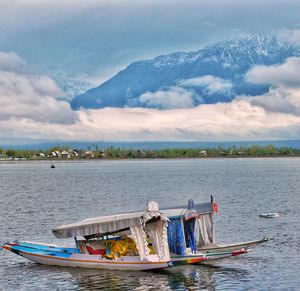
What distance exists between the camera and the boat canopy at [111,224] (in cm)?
3881

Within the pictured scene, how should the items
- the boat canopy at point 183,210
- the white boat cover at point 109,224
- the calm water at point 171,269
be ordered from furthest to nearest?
the boat canopy at point 183,210
the white boat cover at point 109,224
the calm water at point 171,269

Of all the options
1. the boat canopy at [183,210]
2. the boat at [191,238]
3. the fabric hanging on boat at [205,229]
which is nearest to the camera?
the boat at [191,238]

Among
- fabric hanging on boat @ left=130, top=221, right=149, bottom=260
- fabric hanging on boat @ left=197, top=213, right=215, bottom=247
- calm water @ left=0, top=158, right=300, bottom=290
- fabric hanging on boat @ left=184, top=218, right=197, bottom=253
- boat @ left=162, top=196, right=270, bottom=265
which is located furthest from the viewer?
fabric hanging on boat @ left=197, top=213, right=215, bottom=247

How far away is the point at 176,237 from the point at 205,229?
13.3 feet

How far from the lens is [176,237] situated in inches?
1610

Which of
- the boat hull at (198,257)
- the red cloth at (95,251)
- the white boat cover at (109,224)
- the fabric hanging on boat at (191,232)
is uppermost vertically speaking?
the white boat cover at (109,224)

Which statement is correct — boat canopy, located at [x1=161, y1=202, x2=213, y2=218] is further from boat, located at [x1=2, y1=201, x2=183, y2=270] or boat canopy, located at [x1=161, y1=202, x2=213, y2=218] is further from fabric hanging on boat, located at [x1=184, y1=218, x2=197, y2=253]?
boat, located at [x1=2, y1=201, x2=183, y2=270]

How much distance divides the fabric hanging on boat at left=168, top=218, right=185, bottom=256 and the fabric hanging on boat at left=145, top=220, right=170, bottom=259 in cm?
145

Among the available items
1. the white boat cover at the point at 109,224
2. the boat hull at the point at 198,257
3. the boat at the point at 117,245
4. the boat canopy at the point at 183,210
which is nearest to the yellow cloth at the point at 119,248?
the boat at the point at 117,245

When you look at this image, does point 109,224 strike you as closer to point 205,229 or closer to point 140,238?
point 140,238

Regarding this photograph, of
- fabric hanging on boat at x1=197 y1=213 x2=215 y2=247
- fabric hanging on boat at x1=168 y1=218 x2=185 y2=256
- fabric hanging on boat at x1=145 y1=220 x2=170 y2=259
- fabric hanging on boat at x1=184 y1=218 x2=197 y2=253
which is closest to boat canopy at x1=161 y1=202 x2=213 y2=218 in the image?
fabric hanging on boat at x1=168 y1=218 x2=185 y2=256

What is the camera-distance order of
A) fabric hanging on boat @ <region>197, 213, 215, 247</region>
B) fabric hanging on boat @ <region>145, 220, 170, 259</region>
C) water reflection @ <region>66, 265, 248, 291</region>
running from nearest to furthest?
water reflection @ <region>66, 265, 248, 291</region> → fabric hanging on boat @ <region>145, 220, 170, 259</region> → fabric hanging on boat @ <region>197, 213, 215, 247</region>

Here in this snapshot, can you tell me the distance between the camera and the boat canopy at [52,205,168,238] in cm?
3881

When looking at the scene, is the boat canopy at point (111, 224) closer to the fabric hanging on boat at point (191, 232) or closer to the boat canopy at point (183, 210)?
the boat canopy at point (183, 210)
